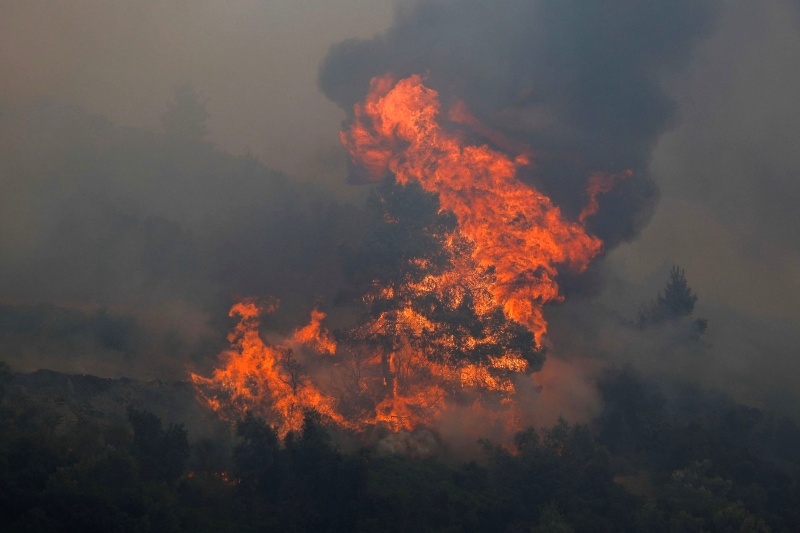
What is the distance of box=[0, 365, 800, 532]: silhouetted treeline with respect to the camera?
31.0 meters

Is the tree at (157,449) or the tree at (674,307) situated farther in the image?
the tree at (674,307)

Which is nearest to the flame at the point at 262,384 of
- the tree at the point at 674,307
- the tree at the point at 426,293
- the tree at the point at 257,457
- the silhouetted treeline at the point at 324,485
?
the tree at the point at 426,293

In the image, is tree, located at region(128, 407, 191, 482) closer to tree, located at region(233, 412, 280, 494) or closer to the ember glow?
tree, located at region(233, 412, 280, 494)

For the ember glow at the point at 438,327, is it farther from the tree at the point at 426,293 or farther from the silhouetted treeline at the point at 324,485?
the silhouetted treeline at the point at 324,485

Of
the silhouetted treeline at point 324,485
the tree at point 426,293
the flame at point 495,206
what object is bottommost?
the silhouetted treeline at point 324,485

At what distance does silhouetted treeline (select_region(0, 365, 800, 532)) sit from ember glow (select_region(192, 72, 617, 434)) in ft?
16.9

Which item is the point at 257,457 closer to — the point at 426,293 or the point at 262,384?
the point at 262,384

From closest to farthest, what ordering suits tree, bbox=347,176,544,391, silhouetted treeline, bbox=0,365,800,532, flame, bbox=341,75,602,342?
silhouetted treeline, bbox=0,365,800,532
tree, bbox=347,176,544,391
flame, bbox=341,75,602,342

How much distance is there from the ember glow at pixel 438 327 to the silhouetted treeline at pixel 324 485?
5.15m

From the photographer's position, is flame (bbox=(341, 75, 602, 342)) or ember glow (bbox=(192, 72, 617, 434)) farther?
flame (bbox=(341, 75, 602, 342))

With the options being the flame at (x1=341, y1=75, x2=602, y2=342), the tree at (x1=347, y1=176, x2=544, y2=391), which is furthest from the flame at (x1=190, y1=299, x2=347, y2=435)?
the flame at (x1=341, y1=75, x2=602, y2=342)

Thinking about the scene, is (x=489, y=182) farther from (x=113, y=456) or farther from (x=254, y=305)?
(x=113, y=456)

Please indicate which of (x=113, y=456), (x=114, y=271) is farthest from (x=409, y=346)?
(x=114, y=271)

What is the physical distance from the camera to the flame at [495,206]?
57.2 m
